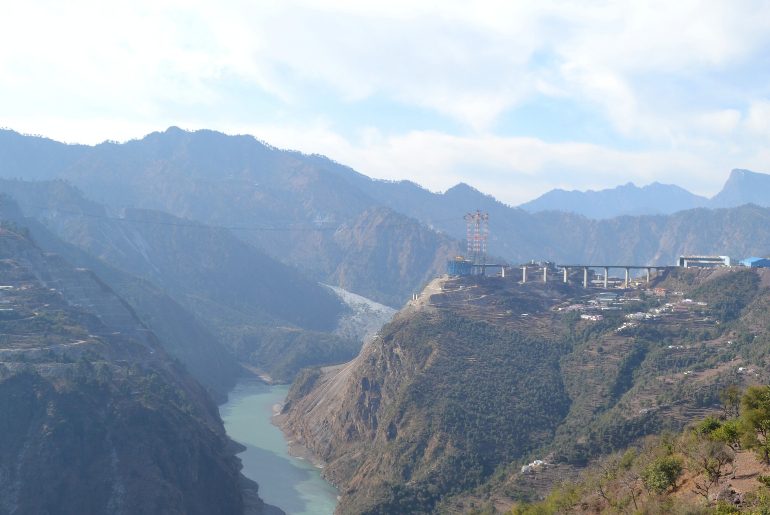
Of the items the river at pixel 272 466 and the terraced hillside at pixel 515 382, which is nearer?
the terraced hillside at pixel 515 382

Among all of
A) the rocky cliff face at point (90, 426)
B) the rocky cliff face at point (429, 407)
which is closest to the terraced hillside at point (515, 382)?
the rocky cliff face at point (429, 407)

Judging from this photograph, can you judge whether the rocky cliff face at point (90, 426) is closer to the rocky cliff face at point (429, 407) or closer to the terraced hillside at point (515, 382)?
the rocky cliff face at point (429, 407)

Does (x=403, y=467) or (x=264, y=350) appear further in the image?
(x=264, y=350)

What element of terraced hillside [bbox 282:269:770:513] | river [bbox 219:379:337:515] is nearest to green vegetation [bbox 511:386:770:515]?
terraced hillside [bbox 282:269:770:513]

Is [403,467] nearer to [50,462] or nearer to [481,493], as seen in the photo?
[481,493]

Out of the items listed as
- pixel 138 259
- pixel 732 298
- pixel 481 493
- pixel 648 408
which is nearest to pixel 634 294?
pixel 732 298

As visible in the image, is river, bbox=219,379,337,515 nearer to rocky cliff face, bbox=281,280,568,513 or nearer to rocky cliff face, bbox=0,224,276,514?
rocky cliff face, bbox=281,280,568,513

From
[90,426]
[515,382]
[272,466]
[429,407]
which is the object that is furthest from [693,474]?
[272,466]
